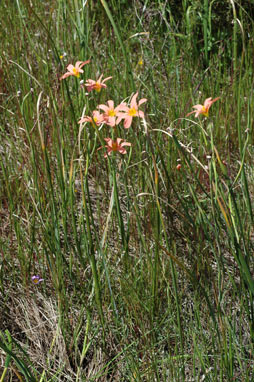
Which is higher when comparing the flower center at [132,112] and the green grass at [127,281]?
the flower center at [132,112]

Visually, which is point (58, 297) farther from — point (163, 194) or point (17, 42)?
point (17, 42)

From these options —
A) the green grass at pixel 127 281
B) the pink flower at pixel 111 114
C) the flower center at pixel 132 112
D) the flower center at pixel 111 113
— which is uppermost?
the flower center at pixel 132 112

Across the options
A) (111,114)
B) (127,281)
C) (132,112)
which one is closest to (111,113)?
(111,114)

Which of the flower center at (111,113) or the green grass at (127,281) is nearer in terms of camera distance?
the green grass at (127,281)

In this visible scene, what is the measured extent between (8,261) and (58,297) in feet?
1.07

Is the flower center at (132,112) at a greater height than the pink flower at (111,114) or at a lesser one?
greater

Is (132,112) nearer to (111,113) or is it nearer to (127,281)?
(111,113)

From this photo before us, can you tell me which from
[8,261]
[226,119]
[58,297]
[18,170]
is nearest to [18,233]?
[8,261]

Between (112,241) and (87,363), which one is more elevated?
(112,241)

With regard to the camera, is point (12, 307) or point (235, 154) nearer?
point (12, 307)

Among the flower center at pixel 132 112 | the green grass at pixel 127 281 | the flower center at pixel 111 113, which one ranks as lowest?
the green grass at pixel 127 281

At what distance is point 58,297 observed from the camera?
59.2 inches

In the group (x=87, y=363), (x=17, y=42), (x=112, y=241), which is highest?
(x=17, y=42)

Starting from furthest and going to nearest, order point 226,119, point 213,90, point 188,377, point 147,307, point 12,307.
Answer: point 213,90
point 226,119
point 12,307
point 147,307
point 188,377
